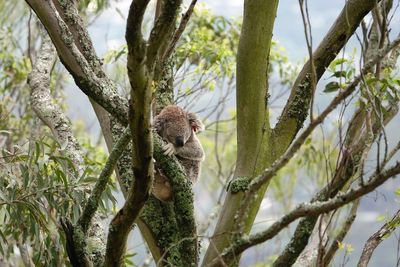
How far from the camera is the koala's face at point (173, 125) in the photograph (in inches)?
217

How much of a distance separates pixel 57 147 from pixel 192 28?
15.4ft

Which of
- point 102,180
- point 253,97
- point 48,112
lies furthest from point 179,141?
point 102,180

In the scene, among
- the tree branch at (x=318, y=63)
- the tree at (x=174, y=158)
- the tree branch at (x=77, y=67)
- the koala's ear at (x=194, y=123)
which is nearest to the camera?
the tree at (x=174, y=158)

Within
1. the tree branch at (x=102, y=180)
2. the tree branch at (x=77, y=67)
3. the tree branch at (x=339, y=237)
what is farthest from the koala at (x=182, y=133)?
the tree branch at (x=339, y=237)

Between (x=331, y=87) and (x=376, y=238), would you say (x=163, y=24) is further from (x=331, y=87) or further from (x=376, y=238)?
(x=376, y=238)

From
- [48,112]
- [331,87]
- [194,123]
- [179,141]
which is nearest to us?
[331,87]

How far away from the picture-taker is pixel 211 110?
347 inches

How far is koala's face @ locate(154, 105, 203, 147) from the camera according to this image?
5.52 metres

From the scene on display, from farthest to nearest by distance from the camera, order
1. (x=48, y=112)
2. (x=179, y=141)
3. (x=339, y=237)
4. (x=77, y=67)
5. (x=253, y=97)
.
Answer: (x=179, y=141) → (x=48, y=112) → (x=253, y=97) → (x=77, y=67) → (x=339, y=237)

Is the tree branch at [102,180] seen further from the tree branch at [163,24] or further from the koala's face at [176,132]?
the koala's face at [176,132]

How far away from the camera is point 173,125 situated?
5.57 metres

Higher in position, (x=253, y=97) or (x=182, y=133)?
(x=182, y=133)

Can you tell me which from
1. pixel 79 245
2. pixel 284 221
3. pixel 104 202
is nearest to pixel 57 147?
pixel 104 202

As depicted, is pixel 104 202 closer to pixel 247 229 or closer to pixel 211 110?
pixel 247 229
